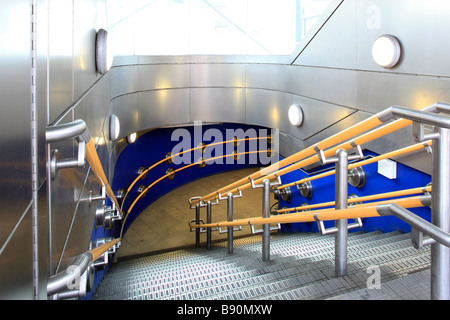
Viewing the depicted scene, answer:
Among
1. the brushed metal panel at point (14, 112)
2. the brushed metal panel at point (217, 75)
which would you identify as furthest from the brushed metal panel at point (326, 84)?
the brushed metal panel at point (14, 112)

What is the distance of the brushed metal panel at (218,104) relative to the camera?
8648 mm

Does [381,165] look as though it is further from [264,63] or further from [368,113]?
[264,63]

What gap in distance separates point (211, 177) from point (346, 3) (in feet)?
22.3

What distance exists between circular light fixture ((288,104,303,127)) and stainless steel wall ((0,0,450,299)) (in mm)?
121

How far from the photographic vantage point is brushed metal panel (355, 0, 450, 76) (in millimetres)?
3680

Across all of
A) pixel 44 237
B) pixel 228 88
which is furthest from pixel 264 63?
pixel 44 237

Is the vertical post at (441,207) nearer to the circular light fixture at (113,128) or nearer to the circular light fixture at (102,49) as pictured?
the circular light fixture at (102,49)

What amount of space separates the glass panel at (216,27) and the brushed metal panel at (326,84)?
2.34 ft

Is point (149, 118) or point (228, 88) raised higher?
point (228, 88)

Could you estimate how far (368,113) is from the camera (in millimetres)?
4965

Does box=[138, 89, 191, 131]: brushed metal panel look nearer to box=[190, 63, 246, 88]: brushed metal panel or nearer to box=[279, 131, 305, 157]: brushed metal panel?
box=[190, 63, 246, 88]: brushed metal panel

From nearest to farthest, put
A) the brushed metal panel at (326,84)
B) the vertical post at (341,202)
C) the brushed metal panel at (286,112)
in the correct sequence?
the vertical post at (341,202) < the brushed metal panel at (326,84) < the brushed metal panel at (286,112)

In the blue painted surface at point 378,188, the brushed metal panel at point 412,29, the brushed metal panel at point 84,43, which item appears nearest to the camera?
the brushed metal panel at point 84,43

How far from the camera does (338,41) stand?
5.51 metres
